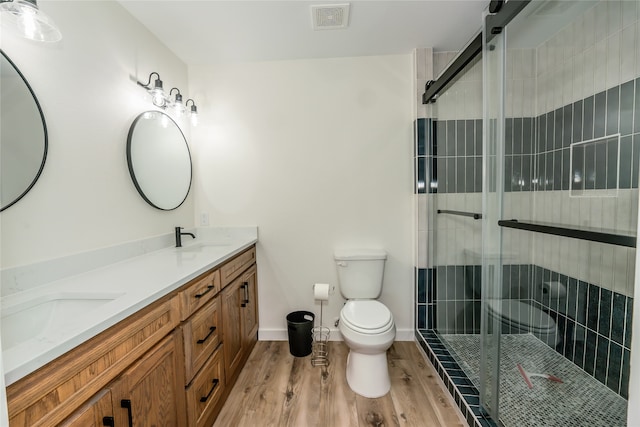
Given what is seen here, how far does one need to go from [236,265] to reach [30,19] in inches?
55.5

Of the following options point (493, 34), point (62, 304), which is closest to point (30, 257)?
point (62, 304)

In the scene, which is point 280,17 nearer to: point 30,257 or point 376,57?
point 376,57

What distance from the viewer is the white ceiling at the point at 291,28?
1615 millimetres

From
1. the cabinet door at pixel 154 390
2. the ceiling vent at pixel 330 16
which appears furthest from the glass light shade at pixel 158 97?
the cabinet door at pixel 154 390

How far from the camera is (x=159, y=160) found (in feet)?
6.10

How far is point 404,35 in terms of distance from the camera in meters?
1.93

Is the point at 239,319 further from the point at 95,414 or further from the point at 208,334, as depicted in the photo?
the point at 95,414

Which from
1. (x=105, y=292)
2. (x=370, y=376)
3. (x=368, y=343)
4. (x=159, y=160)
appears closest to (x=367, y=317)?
(x=368, y=343)

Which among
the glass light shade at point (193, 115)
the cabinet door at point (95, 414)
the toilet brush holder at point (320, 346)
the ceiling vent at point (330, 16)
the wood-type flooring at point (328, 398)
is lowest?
the wood-type flooring at point (328, 398)

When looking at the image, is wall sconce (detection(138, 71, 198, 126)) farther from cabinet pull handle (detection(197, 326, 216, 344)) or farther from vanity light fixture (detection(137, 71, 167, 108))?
cabinet pull handle (detection(197, 326, 216, 344))

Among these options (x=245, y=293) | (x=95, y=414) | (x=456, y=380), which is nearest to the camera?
(x=95, y=414)

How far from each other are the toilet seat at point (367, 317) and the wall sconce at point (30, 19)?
1878 mm

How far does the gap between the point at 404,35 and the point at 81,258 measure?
239 centimetres

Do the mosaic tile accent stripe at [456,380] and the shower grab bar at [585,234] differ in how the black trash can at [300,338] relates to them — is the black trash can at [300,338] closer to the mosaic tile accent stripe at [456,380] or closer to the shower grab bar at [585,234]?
the mosaic tile accent stripe at [456,380]
